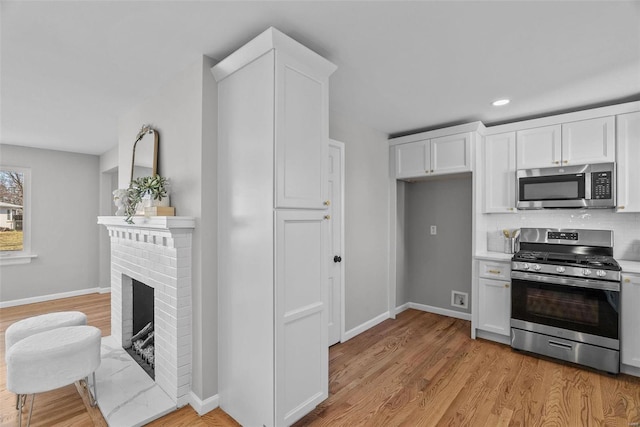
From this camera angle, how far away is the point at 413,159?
12.7ft

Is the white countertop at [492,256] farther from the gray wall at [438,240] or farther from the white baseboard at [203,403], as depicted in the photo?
the white baseboard at [203,403]

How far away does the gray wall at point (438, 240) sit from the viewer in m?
4.02

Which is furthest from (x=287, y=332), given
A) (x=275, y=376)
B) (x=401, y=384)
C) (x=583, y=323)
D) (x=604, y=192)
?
(x=604, y=192)

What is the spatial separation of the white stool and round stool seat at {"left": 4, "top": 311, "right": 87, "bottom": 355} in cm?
34

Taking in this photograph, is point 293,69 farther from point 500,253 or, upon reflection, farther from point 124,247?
point 500,253

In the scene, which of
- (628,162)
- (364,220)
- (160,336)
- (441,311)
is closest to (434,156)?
(364,220)

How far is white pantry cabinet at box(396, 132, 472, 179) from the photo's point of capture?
3.48 m

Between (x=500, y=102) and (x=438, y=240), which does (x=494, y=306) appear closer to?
(x=438, y=240)

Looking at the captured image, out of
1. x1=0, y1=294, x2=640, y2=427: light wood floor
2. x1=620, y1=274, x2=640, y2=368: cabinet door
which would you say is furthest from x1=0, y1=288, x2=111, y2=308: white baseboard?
x1=620, y1=274, x2=640, y2=368: cabinet door

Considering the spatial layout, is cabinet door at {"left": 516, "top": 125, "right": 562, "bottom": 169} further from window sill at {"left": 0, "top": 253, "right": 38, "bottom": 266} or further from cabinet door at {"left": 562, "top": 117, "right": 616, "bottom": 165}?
window sill at {"left": 0, "top": 253, "right": 38, "bottom": 266}

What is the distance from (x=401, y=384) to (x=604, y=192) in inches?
101

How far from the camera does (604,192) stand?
2877mm

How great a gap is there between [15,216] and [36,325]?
3415mm

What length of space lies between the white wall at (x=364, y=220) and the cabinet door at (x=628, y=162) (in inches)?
87.5
